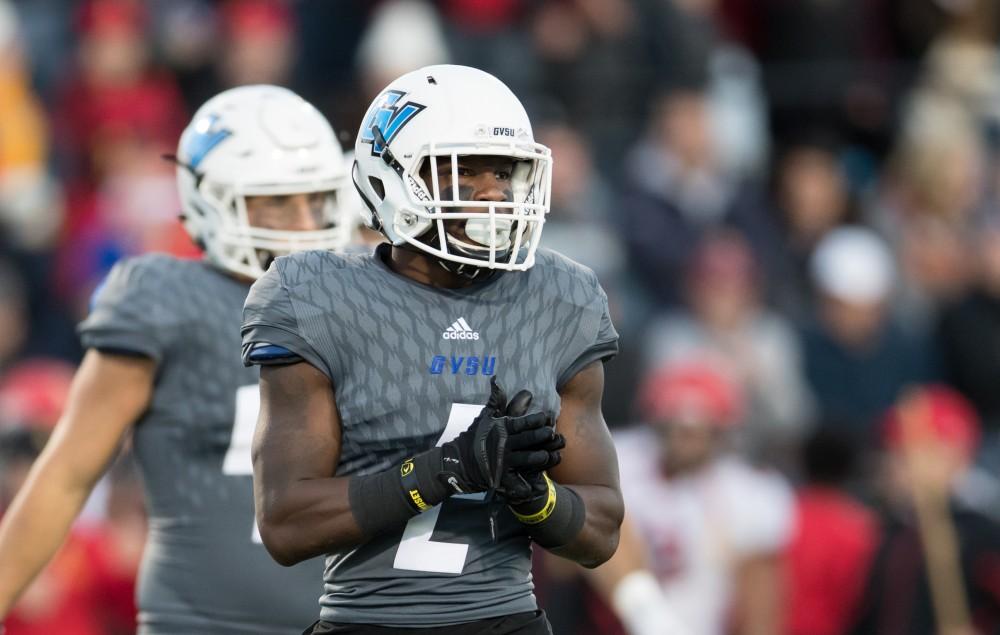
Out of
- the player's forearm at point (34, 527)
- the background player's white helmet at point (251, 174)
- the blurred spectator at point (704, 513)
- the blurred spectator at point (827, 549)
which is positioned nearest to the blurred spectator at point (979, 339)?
the blurred spectator at point (827, 549)

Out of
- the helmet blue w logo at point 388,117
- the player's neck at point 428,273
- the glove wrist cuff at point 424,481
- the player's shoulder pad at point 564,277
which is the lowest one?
the glove wrist cuff at point 424,481

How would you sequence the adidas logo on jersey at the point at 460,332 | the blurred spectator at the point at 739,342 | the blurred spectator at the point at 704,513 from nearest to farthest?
the adidas logo on jersey at the point at 460,332 → the blurred spectator at the point at 704,513 → the blurred spectator at the point at 739,342

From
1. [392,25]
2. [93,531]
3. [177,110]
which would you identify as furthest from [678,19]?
[93,531]

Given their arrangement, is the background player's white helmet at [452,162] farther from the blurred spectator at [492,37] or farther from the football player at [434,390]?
the blurred spectator at [492,37]

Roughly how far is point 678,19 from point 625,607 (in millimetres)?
5643

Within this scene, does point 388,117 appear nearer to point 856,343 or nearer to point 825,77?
point 856,343

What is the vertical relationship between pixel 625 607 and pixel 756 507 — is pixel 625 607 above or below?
above

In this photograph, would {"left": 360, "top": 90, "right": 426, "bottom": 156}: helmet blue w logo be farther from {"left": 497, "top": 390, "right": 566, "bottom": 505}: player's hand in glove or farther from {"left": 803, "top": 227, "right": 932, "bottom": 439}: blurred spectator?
{"left": 803, "top": 227, "right": 932, "bottom": 439}: blurred spectator

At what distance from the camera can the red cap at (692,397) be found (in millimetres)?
6965

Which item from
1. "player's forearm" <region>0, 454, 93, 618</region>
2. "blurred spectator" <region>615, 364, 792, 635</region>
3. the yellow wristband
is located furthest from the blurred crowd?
the yellow wristband

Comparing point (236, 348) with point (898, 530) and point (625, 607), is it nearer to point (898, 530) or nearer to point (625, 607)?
point (625, 607)

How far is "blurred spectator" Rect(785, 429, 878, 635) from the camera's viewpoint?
6934mm

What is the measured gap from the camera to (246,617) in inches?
154

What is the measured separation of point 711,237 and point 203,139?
4.71 m
